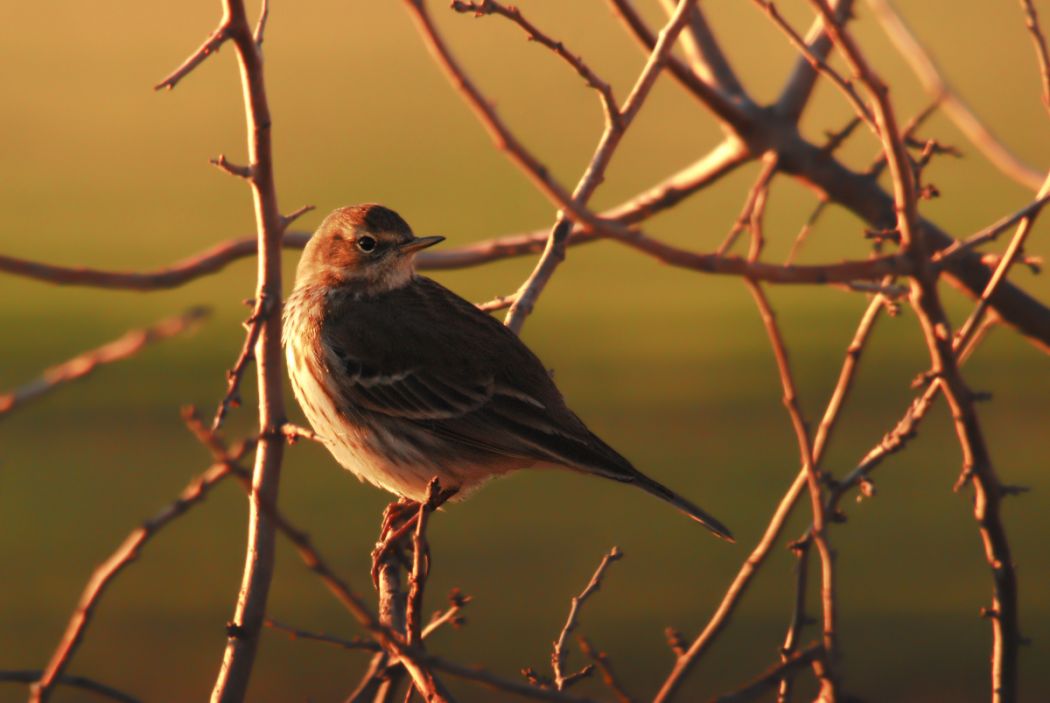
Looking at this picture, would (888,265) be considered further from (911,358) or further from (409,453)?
(911,358)

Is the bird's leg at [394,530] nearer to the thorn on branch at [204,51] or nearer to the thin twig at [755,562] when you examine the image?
the thin twig at [755,562]

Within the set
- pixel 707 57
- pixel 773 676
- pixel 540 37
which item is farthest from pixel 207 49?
pixel 707 57

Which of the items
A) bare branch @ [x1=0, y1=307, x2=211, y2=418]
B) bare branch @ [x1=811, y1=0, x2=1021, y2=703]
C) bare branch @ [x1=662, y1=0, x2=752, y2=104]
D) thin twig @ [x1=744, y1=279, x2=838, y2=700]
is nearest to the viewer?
bare branch @ [x1=0, y1=307, x2=211, y2=418]

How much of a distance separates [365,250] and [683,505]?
2.03m

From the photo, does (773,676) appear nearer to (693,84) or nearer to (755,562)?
(755,562)

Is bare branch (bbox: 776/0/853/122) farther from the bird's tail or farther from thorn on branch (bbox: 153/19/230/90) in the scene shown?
thorn on branch (bbox: 153/19/230/90)

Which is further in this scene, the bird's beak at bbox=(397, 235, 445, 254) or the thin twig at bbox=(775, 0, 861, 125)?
the bird's beak at bbox=(397, 235, 445, 254)

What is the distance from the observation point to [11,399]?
224 centimetres

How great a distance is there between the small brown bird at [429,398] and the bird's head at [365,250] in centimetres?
22

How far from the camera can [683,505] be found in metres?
4.96

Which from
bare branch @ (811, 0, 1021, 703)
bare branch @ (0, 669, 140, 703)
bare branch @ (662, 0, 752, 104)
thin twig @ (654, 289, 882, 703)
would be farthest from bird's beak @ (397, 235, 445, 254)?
bare branch @ (0, 669, 140, 703)

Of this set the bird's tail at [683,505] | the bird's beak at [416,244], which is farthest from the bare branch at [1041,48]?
the bird's beak at [416,244]

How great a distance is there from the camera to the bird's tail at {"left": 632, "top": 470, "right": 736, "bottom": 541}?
4.83m

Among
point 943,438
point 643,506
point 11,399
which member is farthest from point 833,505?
point 943,438
